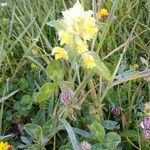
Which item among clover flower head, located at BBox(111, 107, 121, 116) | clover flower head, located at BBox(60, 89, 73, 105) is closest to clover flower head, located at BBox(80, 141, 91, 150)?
clover flower head, located at BBox(60, 89, 73, 105)

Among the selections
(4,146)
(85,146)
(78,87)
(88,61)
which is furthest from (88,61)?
(4,146)

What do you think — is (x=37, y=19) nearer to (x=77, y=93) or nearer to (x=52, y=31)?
(x=52, y=31)

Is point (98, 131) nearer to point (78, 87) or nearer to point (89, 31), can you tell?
point (78, 87)

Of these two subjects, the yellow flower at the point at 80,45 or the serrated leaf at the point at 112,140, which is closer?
the yellow flower at the point at 80,45

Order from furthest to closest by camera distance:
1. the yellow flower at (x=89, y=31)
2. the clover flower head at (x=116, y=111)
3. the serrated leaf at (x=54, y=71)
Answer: the clover flower head at (x=116, y=111), the serrated leaf at (x=54, y=71), the yellow flower at (x=89, y=31)

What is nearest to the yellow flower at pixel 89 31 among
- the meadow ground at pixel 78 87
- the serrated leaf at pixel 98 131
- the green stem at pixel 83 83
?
the meadow ground at pixel 78 87

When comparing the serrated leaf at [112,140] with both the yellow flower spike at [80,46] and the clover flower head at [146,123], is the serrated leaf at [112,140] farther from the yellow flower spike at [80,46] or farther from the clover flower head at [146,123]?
the yellow flower spike at [80,46]
